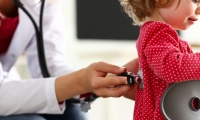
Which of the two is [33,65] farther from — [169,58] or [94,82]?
[169,58]

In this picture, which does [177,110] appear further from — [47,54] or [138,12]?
[47,54]

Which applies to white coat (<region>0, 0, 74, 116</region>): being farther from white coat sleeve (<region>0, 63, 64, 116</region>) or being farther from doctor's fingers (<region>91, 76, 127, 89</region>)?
doctor's fingers (<region>91, 76, 127, 89</region>)

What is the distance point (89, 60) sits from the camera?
8.68 feet

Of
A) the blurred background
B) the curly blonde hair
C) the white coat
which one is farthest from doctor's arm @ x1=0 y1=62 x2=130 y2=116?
the blurred background

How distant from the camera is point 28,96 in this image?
1070 mm

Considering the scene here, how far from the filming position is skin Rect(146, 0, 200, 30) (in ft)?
2.80

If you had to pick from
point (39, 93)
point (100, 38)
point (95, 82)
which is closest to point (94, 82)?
point (95, 82)

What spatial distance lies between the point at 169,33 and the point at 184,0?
0.28 ft

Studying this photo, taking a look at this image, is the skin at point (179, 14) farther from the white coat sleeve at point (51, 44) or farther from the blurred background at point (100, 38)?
the blurred background at point (100, 38)

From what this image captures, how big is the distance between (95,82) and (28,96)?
223mm

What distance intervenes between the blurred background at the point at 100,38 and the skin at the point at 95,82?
4.90 feet

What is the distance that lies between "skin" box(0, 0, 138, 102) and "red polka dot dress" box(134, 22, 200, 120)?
6cm

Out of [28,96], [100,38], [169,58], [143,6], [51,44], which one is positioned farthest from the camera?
[100,38]

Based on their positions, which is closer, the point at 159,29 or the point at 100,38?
the point at 159,29
